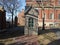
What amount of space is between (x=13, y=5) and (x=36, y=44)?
2979 cm

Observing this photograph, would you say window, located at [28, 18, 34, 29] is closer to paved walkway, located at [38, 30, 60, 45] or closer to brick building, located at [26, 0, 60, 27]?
paved walkway, located at [38, 30, 60, 45]

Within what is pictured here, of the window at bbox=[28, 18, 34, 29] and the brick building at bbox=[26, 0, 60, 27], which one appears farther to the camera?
the brick building at bbox=[26, 0, 60, 27]

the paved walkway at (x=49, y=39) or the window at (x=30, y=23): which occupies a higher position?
the window at (x=30, y=23)

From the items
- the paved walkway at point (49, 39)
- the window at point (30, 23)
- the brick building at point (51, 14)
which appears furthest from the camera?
the brick building at point (51, 14)

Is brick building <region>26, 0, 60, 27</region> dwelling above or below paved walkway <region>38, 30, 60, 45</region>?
above

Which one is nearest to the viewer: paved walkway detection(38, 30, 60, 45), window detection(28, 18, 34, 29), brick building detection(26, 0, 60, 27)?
paved walkway detection(38, 30, 60, 45)

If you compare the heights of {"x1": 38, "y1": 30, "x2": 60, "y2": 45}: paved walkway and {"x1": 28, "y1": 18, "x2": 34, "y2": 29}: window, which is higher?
{"x1": 28, "y1": 18, "x2": 34, "y2": 29}: window

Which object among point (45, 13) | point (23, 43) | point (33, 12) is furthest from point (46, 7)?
point (23, 43)

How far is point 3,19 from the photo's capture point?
107ft

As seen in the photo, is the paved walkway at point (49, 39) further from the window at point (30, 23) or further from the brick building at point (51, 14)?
the brick building at point (51, 14)

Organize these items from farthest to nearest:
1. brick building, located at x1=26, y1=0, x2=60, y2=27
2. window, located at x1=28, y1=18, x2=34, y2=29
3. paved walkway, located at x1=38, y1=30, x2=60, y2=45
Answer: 1. brick building, located at x1=26, y1=0, x2=60, y2=27
2. window, located at x1=28, y1=18, x2=34, y2=29
3. paved walkway, located at x1=38, y1=30, x2=60, y2=45

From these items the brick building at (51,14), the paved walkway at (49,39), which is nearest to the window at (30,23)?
the paved walkway at (49,39)

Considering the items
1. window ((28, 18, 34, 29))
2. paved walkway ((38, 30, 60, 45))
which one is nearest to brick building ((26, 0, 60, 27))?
window ((28, 18, 34, 29))

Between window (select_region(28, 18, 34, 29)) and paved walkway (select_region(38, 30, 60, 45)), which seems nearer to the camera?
paved walkway (select_region(38, 30, 60, 45))
